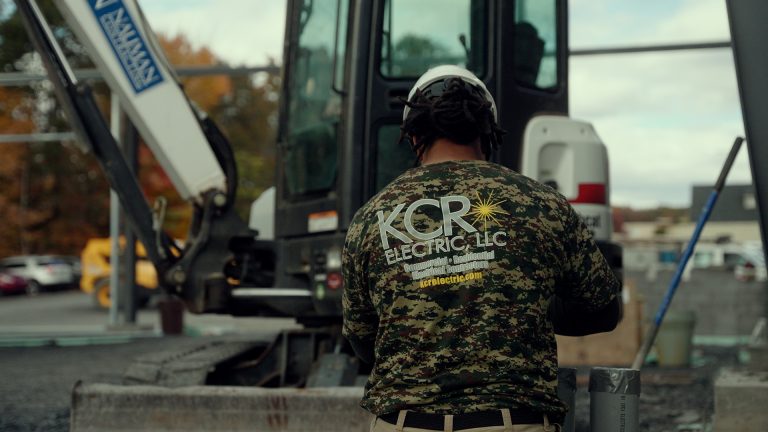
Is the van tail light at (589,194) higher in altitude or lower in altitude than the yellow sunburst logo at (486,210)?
higher

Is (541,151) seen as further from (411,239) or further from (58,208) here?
(58,208)

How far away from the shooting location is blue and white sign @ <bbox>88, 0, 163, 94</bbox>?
8.44 metres

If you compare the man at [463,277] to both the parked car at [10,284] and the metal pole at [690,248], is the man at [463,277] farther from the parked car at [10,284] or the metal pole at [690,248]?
the parked car at [10,284]

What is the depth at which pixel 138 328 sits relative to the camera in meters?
20.8

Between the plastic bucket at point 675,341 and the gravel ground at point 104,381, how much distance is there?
0.28 m

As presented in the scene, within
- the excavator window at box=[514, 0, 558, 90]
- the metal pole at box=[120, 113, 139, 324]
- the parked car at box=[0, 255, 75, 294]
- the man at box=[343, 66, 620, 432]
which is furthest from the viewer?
the parked car at box=[0, 255, 75, 294]

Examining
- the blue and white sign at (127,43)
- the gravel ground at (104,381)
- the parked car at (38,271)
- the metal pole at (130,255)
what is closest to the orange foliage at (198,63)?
the parked car at (38,271)

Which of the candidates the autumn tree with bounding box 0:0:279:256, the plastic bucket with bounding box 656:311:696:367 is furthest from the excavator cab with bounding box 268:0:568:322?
the autumn tree with bounding box 0:0:279:256

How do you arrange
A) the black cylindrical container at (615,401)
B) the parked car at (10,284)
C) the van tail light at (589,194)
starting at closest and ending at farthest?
the black cylindrical container at (615,401) < the van tail light at (589,194) < the parked car at (10,284)

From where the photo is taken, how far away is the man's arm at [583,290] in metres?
3.09

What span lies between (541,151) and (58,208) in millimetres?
55034

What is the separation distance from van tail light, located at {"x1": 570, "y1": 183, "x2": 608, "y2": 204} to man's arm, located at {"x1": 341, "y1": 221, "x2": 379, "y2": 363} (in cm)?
456

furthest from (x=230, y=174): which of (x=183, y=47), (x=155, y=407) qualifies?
(x=183, y=47)

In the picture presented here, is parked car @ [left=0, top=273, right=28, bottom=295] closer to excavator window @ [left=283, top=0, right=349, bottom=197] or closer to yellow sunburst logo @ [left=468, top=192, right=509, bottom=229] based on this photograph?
excavator window @ [left=283, top=0, right=349, bottom=197]
